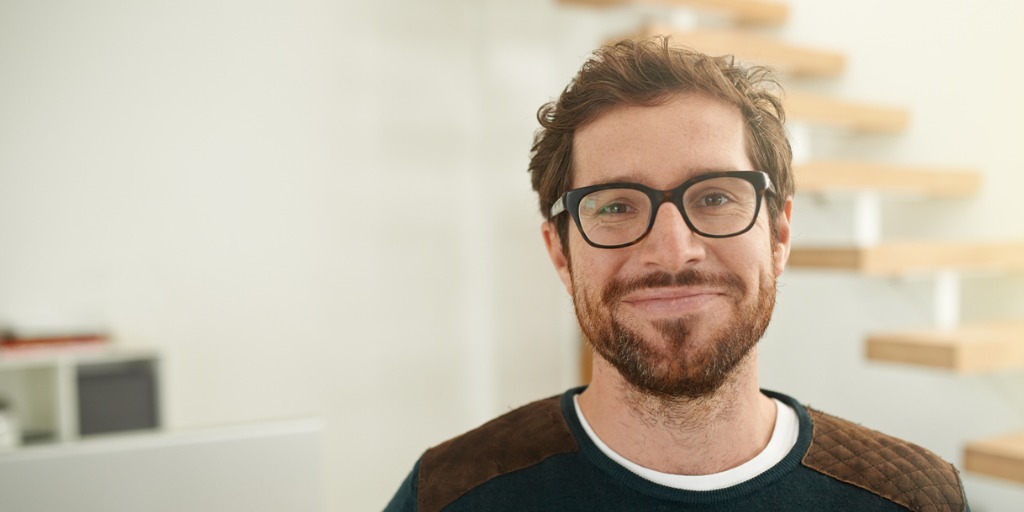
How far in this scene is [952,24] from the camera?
295 centimetres

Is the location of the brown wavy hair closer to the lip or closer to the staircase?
the lip

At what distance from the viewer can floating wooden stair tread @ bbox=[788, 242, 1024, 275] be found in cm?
234

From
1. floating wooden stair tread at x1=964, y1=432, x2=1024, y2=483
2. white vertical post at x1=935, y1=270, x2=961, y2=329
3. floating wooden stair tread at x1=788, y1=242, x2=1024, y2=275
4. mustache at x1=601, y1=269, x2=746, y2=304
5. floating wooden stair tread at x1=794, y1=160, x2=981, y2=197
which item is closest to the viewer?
mustache at x1=601, y1=269, x2=746, y2=304

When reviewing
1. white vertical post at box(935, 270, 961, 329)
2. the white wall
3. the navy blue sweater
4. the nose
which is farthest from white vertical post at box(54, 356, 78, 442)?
white vertical post at box(935, 270, 961, 329)

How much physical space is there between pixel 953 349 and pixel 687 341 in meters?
1.39

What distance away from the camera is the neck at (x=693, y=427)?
3.47 feet

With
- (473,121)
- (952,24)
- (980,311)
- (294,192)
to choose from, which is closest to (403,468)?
(294,192)

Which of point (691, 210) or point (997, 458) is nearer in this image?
point (691, 210)

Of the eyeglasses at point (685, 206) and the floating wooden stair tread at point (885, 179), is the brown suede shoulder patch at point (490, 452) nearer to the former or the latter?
the eyeglasses at point (685, 206)

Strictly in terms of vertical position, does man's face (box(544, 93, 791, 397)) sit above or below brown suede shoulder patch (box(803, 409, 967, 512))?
above

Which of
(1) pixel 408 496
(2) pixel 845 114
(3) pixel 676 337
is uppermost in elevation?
(2) pixel 845 114

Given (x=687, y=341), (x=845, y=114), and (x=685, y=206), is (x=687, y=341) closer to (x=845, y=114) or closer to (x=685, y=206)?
(x=685, y=206)

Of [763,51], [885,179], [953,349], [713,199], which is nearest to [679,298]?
[713,199]

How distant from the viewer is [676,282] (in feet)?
3.31
